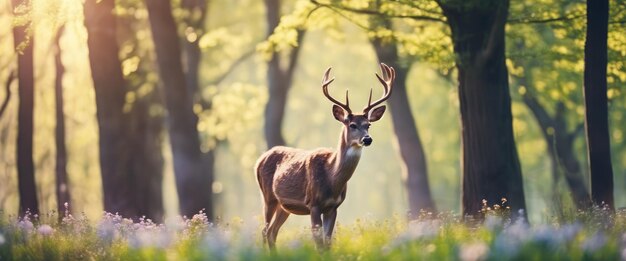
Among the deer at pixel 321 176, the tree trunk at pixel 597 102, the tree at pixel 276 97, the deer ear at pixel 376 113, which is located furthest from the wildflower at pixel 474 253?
the tree at pixel 276 97

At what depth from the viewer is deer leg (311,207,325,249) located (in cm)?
1299

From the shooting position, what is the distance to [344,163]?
1409 cm

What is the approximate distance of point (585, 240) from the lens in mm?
10750

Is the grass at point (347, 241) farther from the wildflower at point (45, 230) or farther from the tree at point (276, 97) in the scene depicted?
the tree at point (276, 97)

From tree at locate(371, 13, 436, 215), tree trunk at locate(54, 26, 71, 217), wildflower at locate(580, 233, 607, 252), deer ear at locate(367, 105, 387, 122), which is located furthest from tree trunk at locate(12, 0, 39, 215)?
wildflower at locate(580, 233, 607, 252)

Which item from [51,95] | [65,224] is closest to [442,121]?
[51,95]

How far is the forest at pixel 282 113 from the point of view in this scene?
1263 cm

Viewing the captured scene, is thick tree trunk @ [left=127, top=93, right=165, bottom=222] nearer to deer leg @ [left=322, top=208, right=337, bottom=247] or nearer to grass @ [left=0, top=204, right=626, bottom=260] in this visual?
grass @ [left=0, top=204, right=626, bottom=260]

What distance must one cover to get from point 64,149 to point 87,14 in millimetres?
9058

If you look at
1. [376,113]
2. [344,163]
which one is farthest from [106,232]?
[376,113]

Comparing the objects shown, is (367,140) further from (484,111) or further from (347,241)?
(484,111)

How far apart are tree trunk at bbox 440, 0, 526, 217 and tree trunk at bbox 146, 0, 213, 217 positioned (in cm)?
543

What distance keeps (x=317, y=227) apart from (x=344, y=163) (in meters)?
0.94

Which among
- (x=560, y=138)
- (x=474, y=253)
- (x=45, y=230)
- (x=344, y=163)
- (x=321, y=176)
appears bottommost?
(x=560, y=138)
